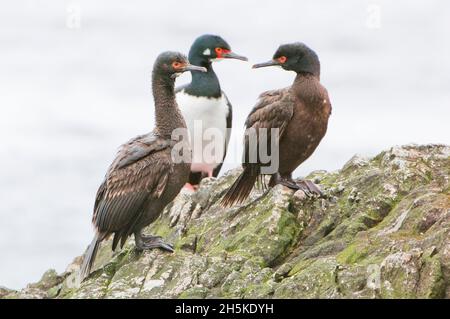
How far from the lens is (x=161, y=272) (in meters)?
12.5

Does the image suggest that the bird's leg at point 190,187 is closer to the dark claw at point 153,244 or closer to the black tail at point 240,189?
the black tail at point 240,189

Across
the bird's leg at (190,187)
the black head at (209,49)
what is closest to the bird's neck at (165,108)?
the bird's leg at (190,187)

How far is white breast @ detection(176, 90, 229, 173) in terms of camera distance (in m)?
20.2

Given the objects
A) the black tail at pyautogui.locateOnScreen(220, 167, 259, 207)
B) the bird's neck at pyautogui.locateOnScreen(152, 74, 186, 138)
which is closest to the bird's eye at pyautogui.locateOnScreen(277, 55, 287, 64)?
the black tail at pyautogui.locateOnScreen(220, 167, 259, 207)

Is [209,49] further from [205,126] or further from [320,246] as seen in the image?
[320,246]

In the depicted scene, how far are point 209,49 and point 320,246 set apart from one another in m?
8.52

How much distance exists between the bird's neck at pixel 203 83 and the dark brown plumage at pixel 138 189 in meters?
6.69

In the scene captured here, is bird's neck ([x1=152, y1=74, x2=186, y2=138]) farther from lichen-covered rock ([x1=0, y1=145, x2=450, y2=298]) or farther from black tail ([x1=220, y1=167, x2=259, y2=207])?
lichen-covered rock ([x1=0, y1=145, x2=450, y2=298])

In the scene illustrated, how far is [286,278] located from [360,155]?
4039mm

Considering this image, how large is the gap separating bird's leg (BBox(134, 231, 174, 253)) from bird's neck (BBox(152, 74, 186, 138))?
138 cm

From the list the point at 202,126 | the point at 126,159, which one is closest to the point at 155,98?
the point at 126,159

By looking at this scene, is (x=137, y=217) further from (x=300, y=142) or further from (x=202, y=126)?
(x=202, y=126)

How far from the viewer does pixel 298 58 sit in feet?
47.6

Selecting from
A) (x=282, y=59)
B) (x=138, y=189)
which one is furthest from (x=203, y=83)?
(x=138, y=189)
